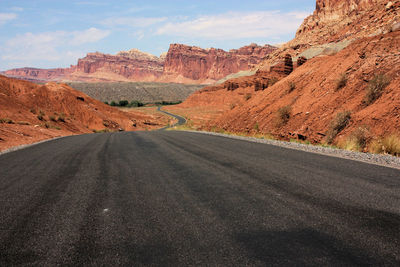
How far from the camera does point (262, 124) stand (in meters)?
20.1

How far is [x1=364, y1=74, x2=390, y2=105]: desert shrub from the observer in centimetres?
1244

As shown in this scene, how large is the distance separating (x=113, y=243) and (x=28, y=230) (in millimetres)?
1292

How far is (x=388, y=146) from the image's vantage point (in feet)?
29.3

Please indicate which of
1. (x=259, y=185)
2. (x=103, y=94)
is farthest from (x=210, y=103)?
(x=259, y=185)

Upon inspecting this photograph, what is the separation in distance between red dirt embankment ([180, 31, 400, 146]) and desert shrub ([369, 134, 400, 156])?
Result: 116cm

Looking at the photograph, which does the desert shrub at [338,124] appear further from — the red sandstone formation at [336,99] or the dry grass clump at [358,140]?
the dry grass clump at [358,140]

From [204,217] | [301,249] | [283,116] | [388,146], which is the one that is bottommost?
[204,217]

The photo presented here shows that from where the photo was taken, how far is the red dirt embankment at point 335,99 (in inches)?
452

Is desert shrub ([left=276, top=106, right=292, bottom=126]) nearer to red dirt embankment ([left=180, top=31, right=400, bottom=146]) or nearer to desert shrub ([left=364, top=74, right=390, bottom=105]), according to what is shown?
red dirt embankment ([left=180, top=31, right=400, bottom=146])

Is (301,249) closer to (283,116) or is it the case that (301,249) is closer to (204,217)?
(204,217)

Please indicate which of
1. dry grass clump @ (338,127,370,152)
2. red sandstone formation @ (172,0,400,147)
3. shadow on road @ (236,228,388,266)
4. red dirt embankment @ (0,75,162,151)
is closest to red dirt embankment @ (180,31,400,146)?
red sandstone formation @ (172,0,400,147)

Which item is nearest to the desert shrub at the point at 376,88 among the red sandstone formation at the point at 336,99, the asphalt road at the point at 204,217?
the red sandstone formation at the point at 336,99

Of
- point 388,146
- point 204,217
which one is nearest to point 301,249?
point 204,217

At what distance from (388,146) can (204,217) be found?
883cm
